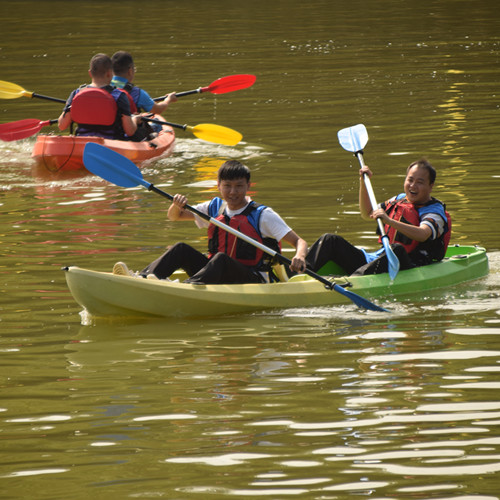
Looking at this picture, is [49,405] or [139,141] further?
[139,141]

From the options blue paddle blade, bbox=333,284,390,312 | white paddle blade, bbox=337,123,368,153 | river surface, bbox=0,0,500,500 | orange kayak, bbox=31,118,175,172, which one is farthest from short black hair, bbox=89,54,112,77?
blue paddle blade, bbox=333,284,390,312

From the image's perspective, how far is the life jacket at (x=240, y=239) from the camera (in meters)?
6.66

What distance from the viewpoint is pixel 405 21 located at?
24516 mm

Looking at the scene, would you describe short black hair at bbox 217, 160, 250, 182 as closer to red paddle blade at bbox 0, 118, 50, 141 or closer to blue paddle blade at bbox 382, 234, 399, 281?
blue paddle blade at bbox 382, 234, 399, 281

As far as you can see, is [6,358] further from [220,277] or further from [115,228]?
[115,228]

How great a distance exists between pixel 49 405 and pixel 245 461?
117cm

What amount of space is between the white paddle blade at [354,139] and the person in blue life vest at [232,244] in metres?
1.73

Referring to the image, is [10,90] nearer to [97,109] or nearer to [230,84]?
[97,109]

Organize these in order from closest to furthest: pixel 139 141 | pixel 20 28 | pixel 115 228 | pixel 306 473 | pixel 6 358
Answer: pixel 306 473, pixel 6 358, pixel 115 228, pixel 139 141, pixel 20 28

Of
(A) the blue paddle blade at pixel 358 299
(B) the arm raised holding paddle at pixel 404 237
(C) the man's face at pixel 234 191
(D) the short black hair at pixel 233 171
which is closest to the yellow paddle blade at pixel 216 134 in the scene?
(B) the arm raised holding paddle at pixel 404 237

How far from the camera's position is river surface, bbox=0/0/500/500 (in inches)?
166

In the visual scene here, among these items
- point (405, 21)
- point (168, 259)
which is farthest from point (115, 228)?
point (405, 21)

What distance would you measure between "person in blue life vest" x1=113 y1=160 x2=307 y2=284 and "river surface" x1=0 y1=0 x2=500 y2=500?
301mm

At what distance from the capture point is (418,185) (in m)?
7.06
